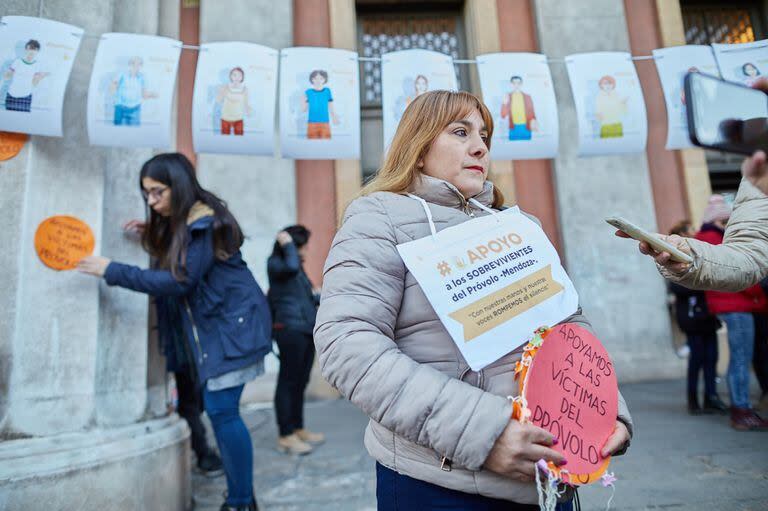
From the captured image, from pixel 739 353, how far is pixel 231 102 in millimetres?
4224

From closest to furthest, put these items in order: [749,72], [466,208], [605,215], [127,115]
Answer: [466,208] → [127,115] → [749,72] → [605,215]

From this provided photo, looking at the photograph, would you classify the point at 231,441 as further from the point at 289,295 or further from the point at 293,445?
the point at 289,295

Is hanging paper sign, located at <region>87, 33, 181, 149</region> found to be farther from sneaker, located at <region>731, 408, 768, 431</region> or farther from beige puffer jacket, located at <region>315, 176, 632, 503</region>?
sneaker, located at <region>731, 408, 768, 431</region>

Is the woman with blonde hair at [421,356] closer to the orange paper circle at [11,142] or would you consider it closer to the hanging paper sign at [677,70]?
the orange paper circle at [11,142]

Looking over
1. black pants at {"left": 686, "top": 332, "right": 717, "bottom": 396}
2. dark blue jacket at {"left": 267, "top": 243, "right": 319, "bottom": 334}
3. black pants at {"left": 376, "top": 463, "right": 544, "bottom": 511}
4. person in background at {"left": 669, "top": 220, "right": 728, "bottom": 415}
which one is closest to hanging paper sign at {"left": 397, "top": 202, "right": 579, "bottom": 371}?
black pants at {"left": 376, "top": 463, "right": 544, "bottom": 511}

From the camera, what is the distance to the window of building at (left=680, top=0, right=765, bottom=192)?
6.95 metres

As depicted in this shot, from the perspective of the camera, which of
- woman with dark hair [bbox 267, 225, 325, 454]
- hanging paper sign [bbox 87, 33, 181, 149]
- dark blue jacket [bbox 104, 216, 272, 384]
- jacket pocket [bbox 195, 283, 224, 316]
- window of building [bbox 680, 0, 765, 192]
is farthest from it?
window of building [bbox 680, 0, 765, 192]

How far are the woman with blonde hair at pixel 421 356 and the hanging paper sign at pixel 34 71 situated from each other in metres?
1.95

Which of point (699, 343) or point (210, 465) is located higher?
point (699, 343)

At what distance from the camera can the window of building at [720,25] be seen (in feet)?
22.8

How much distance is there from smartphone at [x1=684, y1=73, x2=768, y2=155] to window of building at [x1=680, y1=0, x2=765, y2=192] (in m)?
7.55

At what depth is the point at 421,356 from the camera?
3.86 ft

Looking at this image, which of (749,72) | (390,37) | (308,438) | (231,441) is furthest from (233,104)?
(390,37)

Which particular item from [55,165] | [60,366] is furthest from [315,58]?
[60,366]
